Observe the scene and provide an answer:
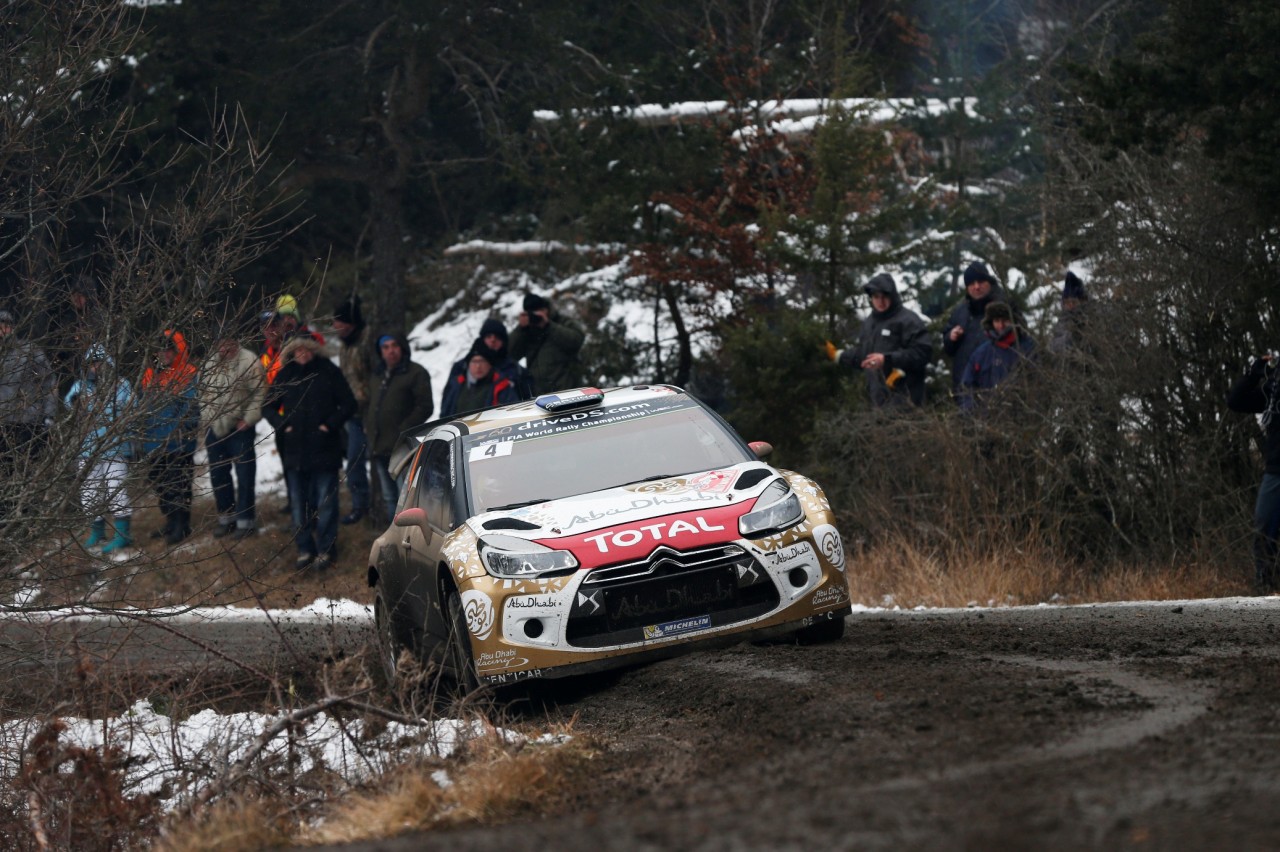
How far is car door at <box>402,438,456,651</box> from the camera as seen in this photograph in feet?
31.0

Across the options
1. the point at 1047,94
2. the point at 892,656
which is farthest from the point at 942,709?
the point at 1047,94

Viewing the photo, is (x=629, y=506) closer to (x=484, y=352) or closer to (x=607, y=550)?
(x=607, y=550)

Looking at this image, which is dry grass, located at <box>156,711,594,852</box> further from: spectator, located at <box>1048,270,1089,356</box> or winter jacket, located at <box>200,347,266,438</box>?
spectator, located at <box>1048,270,1089,356</box>

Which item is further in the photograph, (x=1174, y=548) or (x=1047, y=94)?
(x=1047, y=94)

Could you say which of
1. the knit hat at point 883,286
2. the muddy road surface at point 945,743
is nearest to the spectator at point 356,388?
the knit hat at point 883,286

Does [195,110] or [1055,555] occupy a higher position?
[195,110]

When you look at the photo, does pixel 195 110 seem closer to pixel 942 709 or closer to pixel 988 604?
pixel 988 604

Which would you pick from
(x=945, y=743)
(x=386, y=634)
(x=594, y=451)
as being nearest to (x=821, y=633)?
(x=594, y=451)

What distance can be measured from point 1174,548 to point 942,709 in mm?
6692

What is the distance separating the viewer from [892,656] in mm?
8609

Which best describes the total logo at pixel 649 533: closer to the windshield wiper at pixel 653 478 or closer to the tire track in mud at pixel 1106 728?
the windshield wiper at pixel 653 478

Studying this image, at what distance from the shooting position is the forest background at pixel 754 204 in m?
10.9

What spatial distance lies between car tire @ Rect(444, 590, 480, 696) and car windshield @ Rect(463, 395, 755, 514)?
2.13 feet

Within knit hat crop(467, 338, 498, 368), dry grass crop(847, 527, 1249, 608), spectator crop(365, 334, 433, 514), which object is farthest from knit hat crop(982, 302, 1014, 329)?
spectator crop(365, 334, 433, 514)
